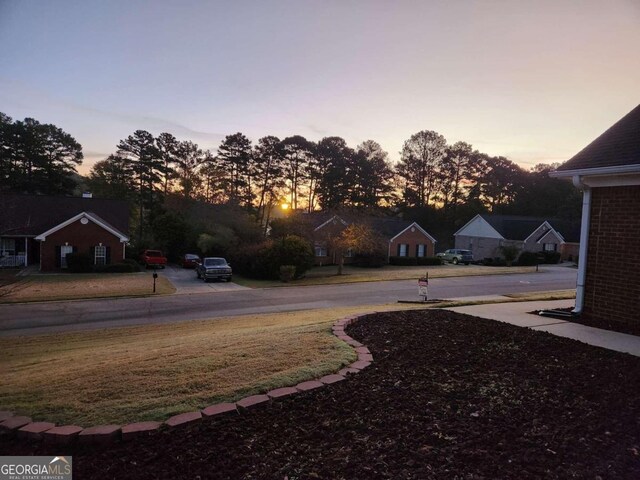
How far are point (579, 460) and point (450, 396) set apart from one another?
127 cm

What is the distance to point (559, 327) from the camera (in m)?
7.62

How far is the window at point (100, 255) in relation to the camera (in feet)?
105

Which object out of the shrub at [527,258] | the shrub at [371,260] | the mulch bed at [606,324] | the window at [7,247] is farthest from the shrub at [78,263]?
the shrub at [527,258]

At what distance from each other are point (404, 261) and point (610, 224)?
35870 millimetres

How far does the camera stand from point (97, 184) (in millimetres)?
56688

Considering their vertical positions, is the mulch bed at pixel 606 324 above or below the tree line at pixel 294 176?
below

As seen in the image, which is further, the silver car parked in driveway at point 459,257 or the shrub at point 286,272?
the silver car parked in driveway at point 459,257

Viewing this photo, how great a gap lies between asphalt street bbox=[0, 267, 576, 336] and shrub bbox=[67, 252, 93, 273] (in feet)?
39.5

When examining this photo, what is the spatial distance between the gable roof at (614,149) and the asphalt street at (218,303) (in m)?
10.7

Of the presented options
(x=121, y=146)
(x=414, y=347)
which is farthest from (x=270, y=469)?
(x=121, y=146)

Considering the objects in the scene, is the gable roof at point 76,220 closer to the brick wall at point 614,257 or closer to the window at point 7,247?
the window at point 7,247

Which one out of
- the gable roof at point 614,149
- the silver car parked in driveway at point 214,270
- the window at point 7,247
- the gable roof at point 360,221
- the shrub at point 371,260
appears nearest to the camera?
the gable roof at point 614,149

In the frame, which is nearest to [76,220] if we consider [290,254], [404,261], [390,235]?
[290,254]

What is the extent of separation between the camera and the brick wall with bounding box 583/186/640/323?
767 centimetres
